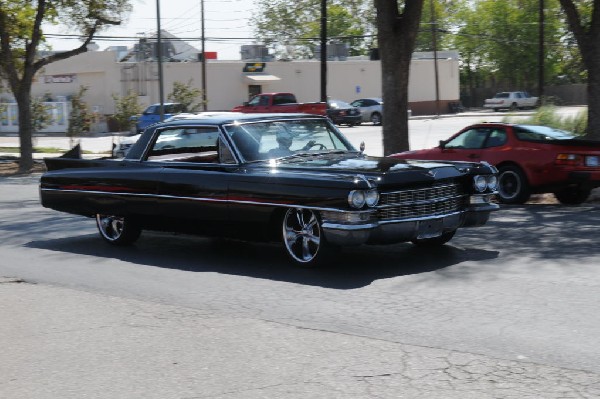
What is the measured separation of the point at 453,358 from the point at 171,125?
5.54 m

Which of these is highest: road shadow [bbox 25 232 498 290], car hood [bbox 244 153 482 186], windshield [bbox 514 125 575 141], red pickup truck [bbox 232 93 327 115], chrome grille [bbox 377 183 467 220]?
red pickup truck [bbox 232 93 327 115]

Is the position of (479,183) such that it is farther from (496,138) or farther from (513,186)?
(496,138)

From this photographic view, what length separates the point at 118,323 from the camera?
7.21 metres

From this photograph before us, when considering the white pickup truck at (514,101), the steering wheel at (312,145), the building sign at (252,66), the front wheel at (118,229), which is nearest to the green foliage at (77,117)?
the front wheel at (118,229)

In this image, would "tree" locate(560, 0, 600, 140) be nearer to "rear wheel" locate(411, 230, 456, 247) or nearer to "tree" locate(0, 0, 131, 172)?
"rear wheel" locate(411, 230, 456, 247)

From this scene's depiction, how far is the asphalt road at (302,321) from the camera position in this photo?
5539 millimetres

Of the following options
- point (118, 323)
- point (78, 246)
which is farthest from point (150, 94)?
point (118, 323)

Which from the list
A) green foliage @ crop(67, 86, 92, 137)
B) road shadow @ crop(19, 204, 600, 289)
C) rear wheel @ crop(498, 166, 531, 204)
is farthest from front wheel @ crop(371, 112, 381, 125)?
road shadow @ crop(19, 204, 600, 289)

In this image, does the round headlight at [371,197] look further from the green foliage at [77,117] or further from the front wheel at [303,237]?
the green foliage at [77,117]

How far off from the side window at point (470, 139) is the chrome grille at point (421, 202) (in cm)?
620

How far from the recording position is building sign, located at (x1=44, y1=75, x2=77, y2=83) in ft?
195

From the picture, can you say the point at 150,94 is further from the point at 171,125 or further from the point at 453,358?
the point at 453,358

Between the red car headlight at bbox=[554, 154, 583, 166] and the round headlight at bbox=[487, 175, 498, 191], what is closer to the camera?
the round headlight at bbox=[487, 175, 498, 191]

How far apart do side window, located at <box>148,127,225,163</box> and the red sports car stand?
19.2ft
